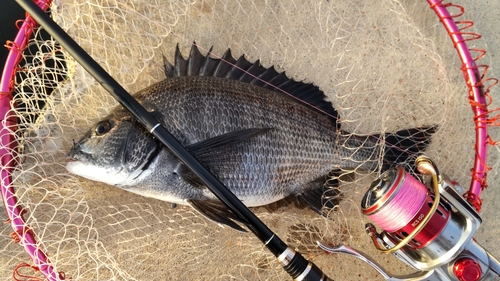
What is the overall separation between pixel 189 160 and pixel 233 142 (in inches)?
12.5

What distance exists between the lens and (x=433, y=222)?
59.6 inches

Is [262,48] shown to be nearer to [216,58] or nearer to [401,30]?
[216,58]

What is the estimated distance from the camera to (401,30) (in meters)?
2.06

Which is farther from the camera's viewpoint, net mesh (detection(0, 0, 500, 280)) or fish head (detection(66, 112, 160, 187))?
net mesh (detection(0, 0, 500, 280))

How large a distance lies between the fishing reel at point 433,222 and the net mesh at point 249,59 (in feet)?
1.63

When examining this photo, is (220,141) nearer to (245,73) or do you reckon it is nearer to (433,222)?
(245,73)

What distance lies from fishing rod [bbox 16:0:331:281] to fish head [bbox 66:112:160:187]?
19cm

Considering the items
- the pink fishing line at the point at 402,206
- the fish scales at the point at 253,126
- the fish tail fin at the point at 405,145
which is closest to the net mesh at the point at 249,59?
the fish tail fin at the point at 405,145

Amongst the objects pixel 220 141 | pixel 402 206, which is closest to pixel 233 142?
pixel 220 141

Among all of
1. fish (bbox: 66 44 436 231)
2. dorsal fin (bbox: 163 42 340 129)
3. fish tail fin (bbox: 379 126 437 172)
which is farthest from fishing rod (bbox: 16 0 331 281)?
fish tail fin (bbox: 379 126 437 172)

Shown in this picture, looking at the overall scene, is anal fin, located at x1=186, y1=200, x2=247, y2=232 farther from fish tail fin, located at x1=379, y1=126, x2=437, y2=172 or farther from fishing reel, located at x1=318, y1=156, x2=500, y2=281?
fish tail fin, located at x1=379, y1=126, x2=437, y2=172

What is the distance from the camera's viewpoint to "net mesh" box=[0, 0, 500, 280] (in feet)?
6.36

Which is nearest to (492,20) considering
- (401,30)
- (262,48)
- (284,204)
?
(401,30)

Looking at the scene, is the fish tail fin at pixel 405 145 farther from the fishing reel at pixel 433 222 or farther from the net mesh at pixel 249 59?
the fishing reel at pixel 433 222
